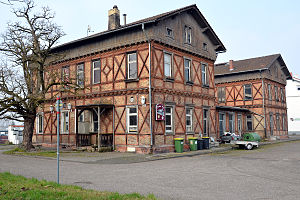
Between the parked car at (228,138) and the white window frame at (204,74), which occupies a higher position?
the white window frame at (204,74)

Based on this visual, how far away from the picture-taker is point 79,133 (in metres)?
22.3

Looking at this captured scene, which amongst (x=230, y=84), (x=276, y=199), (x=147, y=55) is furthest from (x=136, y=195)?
(x=230, y=84)

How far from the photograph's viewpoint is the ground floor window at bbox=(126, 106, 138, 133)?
799 inches

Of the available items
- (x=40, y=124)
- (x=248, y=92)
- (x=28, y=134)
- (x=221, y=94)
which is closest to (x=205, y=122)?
(x=28, y=134)

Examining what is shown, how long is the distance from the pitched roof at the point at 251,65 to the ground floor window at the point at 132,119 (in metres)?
20.8

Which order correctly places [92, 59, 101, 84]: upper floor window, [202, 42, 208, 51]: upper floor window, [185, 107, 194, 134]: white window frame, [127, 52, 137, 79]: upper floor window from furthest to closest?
[202, 42, 208, 51]: upper floor window
[92, 59, 101, 84]: upper floor window
[185, 107, 194, 134]: white window frame
[127, 52, 137, 79]: upper floor window

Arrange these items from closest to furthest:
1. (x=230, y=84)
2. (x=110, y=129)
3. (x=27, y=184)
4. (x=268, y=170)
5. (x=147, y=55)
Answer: (x=27, y=184), (x=268, y=170), (x=147, y=55), (x=110, y=129), (x=230, y=84)

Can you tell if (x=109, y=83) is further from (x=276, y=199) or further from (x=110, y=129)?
(x=276, y=199)

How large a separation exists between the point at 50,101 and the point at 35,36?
23.5 feet

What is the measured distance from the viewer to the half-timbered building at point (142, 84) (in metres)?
20.0

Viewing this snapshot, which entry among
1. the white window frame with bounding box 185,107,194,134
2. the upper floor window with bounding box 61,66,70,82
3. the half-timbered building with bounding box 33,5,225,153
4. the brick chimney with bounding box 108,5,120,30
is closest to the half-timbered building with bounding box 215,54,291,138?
the white window frame with bounding box 185,107,194,134

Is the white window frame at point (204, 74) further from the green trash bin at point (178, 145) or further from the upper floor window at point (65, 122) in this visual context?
the upper floor window at point (65, 122)

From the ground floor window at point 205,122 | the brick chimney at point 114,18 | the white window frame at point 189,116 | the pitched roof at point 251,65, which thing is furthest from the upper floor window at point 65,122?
the pitched roof at point 251,65

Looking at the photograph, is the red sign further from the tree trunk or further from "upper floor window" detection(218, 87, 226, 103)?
"upper floor window" detection(218, 87, 226, 103)
